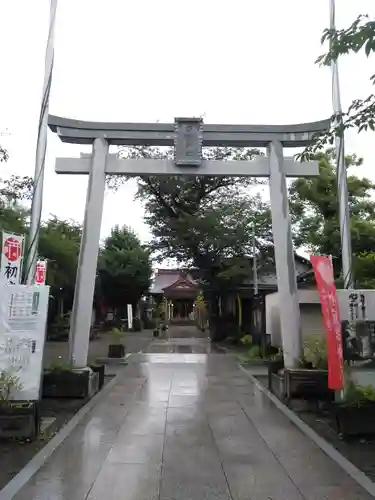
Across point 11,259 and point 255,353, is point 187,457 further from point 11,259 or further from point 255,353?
point 255,353

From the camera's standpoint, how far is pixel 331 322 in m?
8.09

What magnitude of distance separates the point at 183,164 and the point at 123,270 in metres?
31.0

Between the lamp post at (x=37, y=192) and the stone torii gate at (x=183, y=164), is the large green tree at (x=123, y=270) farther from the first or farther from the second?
the lamp post at (x=37, y=192)

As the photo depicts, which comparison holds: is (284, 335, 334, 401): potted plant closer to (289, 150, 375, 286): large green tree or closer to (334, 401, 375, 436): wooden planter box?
(334, 401, 375, 436): wooden planter box

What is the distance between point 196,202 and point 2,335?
19.4 metres

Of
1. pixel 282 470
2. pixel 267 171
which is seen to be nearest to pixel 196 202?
Answer: pixel 267 171

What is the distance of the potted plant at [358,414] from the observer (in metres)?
7.38

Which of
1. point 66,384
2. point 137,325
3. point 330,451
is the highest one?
point 137,325

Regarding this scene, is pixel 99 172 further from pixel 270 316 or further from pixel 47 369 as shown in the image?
pixel 270 316

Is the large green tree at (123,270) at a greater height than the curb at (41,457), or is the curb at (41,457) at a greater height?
the large green tree at (123,270)

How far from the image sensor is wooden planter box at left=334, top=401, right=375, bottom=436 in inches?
291

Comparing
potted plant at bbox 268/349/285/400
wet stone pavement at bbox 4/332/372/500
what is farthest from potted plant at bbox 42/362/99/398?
potted plant at bbox 268/349/285/400

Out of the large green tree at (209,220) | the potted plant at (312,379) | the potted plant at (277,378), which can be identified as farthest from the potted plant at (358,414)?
the large green tree at (209,220)

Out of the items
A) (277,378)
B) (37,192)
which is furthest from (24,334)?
(277,378)
